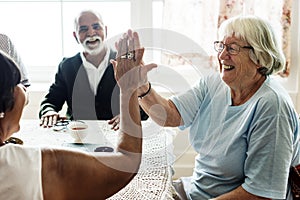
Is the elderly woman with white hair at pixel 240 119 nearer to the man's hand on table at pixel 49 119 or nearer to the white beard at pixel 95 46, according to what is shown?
the man's hand on table at pixel 49 119

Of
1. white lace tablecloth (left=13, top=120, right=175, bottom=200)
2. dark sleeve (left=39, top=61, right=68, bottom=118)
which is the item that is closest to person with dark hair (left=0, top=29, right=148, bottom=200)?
white lace tablecloth (left=13, top=120, right=175, bottom=200)

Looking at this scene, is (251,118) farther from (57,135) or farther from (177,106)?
(57,135)

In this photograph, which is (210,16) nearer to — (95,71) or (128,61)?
(95,71)

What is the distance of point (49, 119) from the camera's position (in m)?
2.20

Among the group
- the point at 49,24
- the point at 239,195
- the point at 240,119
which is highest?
the point at 49,24

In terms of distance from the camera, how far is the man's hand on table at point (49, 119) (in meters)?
2.14

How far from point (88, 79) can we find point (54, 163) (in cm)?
163

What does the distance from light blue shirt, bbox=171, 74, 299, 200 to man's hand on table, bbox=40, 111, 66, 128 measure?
67 centimetres

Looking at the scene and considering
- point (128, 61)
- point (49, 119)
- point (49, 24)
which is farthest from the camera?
point (49, 24)

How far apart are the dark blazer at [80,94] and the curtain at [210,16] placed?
653 millimetres

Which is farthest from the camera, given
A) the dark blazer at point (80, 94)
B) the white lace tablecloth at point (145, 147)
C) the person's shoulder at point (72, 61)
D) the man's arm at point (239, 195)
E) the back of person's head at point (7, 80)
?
the person's shoulder at point (72, 61)

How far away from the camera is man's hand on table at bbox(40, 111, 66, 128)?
7.04ft

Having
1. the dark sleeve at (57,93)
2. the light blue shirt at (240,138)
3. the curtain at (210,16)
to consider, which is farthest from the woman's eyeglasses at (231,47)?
the curtain at (210,16)

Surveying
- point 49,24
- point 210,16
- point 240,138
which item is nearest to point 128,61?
point 240,138
